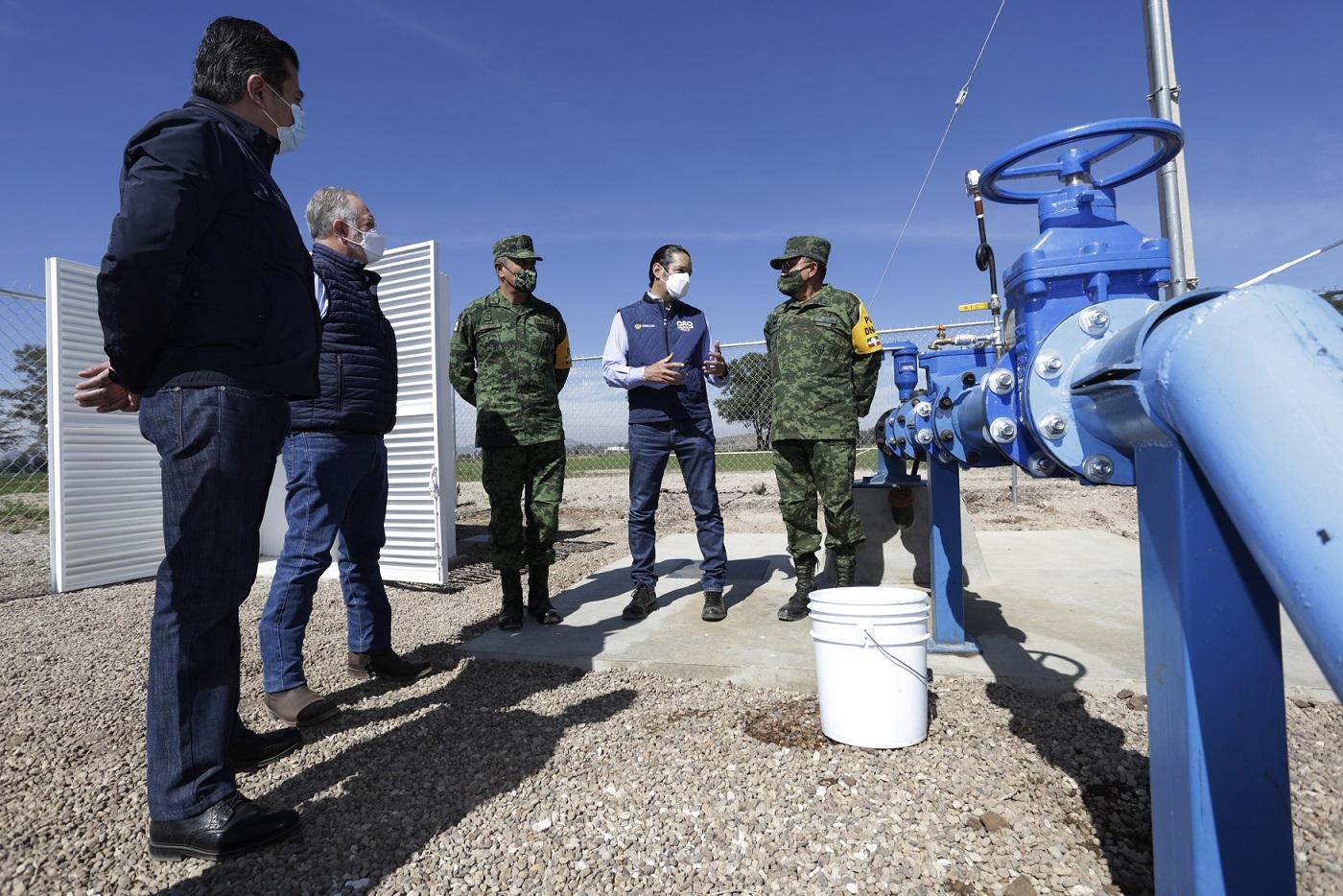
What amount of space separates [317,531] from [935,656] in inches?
97.2

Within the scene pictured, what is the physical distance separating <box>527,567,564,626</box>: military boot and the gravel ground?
573 millimetres

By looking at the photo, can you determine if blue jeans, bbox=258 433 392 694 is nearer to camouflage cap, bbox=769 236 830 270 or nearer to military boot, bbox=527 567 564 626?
military boot, bbox=527 567 564 626

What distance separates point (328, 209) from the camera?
9.34ft

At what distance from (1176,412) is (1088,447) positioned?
505 millimetres

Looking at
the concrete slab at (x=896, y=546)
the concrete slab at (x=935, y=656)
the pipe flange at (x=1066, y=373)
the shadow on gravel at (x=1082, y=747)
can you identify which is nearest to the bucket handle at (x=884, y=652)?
the shadow on gravel at (x=1082, y=747)

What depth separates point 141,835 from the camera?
1.82m

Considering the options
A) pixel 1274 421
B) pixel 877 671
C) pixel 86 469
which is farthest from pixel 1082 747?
pixel 86 469

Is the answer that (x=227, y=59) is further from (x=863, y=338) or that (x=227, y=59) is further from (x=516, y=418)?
(x=863, y=338)

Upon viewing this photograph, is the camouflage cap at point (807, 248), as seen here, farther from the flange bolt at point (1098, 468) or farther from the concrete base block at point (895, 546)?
the flange bolt at point (1098, 468)

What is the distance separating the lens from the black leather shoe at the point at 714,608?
3.64 m

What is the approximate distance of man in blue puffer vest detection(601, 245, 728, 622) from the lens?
12.7 ft

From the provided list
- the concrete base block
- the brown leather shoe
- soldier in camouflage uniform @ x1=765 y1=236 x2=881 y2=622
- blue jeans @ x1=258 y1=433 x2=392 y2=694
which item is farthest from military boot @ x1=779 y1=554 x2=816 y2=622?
the brown leather shoe

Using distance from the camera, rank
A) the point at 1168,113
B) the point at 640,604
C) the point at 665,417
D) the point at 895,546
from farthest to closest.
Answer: the point at 895,546 → the point at 1168,113 → the point at 665,417 → the point at 640,604

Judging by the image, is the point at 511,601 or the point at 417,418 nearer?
the point at 511,601
